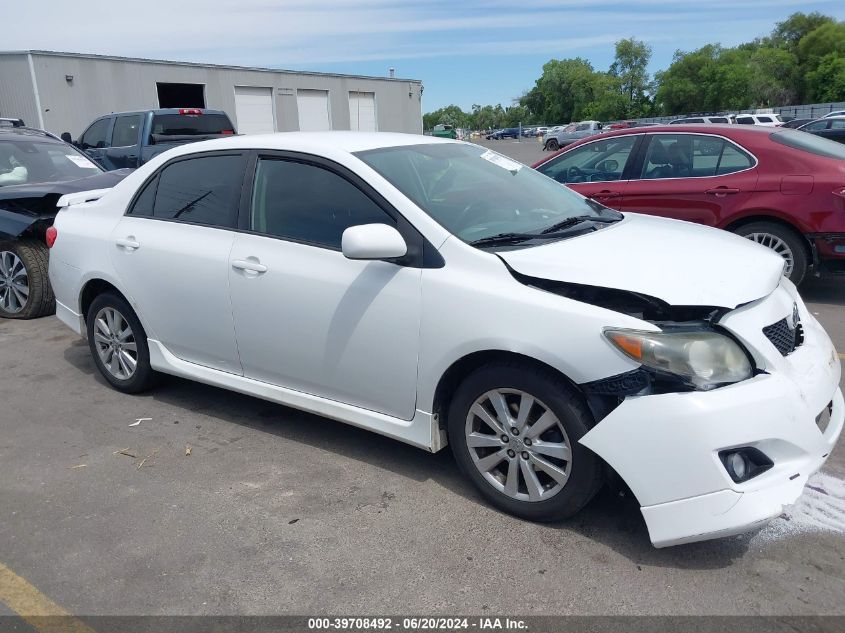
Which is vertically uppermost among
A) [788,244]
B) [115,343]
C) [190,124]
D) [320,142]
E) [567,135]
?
[320,142]

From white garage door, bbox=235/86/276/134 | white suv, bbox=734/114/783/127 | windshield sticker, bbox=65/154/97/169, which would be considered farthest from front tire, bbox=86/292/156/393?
white suv, bbox=734/114/783/127

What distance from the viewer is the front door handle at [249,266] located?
3.70m

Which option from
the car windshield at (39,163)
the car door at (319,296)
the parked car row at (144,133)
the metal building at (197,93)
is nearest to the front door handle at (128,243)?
the car door at (319,296)

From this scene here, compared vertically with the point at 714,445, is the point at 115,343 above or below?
below

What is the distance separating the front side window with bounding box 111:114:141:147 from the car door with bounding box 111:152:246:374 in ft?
29.2

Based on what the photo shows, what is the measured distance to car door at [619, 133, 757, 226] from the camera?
6.46 meters

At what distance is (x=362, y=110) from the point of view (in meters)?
37.8

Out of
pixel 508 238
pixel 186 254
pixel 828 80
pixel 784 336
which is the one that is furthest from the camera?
pixel 828 80

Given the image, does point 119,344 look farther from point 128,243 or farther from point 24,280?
point 24,280

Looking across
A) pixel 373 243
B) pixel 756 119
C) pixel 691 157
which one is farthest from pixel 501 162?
pixel 756 119

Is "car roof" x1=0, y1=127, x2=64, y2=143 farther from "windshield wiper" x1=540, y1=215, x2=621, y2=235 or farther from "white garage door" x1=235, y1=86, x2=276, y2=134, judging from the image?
"white garage door" x1=235, y1=86, x2=276, y2=134

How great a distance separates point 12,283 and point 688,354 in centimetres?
649

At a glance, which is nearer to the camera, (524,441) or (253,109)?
(524,441)

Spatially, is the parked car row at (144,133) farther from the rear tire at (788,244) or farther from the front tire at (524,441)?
the front tire at (524,441)
